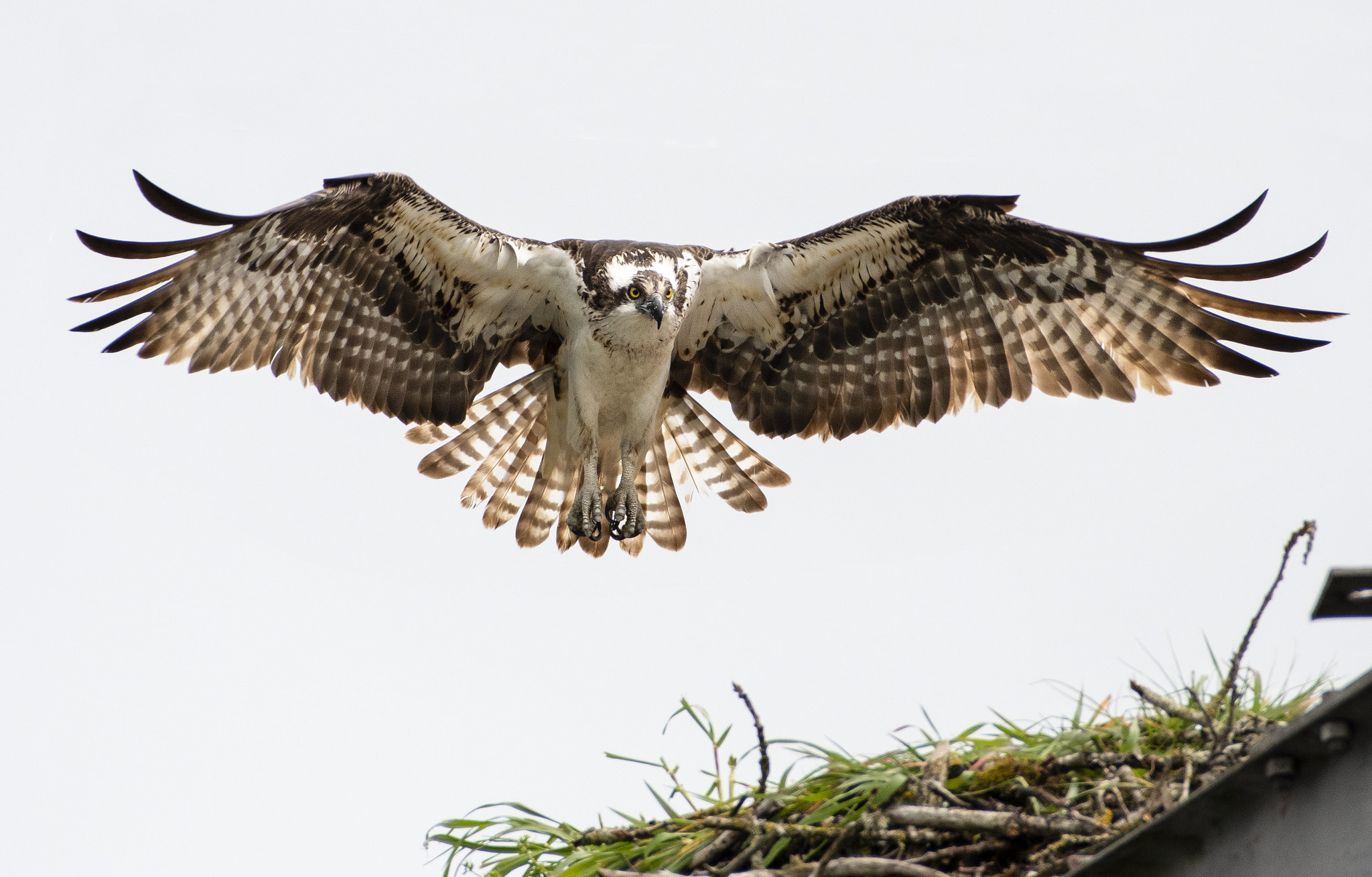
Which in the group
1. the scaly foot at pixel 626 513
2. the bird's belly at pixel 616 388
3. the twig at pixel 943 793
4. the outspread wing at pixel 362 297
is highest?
the outspread wing at pixel 362 297

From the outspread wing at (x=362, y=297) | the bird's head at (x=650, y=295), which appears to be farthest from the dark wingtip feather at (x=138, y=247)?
the bird's head at (x=650, y=295)

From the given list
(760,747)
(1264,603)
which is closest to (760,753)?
(760,747)

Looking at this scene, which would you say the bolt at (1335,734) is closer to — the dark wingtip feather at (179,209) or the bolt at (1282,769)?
the bolt at (1282,769)

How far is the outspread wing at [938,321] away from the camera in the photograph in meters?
6.77

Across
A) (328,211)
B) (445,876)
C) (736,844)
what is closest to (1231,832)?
(736,844)

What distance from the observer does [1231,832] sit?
303 cm

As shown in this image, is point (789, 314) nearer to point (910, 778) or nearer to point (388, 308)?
point (388, 308)

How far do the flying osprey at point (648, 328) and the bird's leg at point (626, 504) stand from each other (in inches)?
0.5

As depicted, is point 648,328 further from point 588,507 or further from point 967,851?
point 967,851

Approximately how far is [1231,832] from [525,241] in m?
4.96

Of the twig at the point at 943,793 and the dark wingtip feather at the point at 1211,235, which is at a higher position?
the dark wingtip feather at the point at 1211,235

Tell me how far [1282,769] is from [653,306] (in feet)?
13.8

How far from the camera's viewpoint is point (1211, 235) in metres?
5.82

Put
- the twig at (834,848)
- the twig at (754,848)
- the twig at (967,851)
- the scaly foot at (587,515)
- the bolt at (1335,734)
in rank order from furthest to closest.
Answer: the scaly foot at (587,515) → the twig at (754,848) → the twig at (967,851) → the twig at (834,848) → the bolt at (1335,734)
